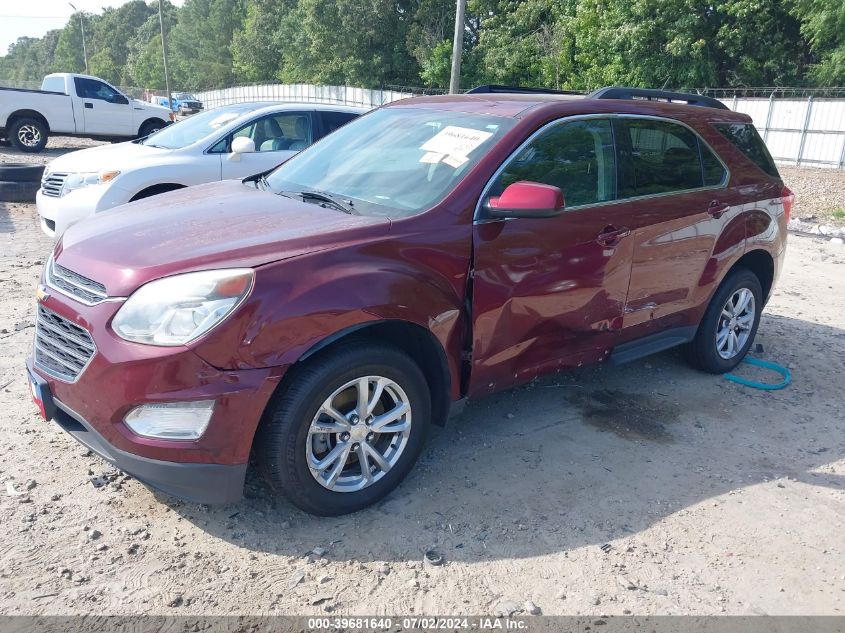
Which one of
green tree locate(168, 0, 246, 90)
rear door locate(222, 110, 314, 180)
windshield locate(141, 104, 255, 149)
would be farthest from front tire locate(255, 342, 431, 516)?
green tree locate(168, 0, 246, 90)

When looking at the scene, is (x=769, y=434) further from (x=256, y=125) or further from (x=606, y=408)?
(x=256, y=125)

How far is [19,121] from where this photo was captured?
16.0 meters

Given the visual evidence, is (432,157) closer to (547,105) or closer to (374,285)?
(547,105)

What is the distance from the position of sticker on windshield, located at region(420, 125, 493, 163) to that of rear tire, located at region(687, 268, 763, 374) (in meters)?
2.35

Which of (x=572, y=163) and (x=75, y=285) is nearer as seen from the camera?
(x=75, y=285)

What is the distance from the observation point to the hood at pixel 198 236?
277 cm

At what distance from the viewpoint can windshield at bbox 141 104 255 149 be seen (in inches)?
307

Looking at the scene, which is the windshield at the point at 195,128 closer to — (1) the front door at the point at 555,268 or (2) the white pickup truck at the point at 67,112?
(1) the front door at the point at 555,268

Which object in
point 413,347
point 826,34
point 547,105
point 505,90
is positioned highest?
point 826,34

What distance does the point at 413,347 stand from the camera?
3309mm

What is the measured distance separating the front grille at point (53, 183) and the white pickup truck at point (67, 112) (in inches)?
391

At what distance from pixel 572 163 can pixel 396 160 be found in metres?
0.98

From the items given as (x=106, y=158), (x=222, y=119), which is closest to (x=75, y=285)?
(x=106, y=158)

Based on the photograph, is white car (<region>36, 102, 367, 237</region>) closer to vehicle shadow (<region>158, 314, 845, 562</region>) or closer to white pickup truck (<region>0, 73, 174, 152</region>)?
vehicle shadow (<region>158, 314, 845, 562</region>)
